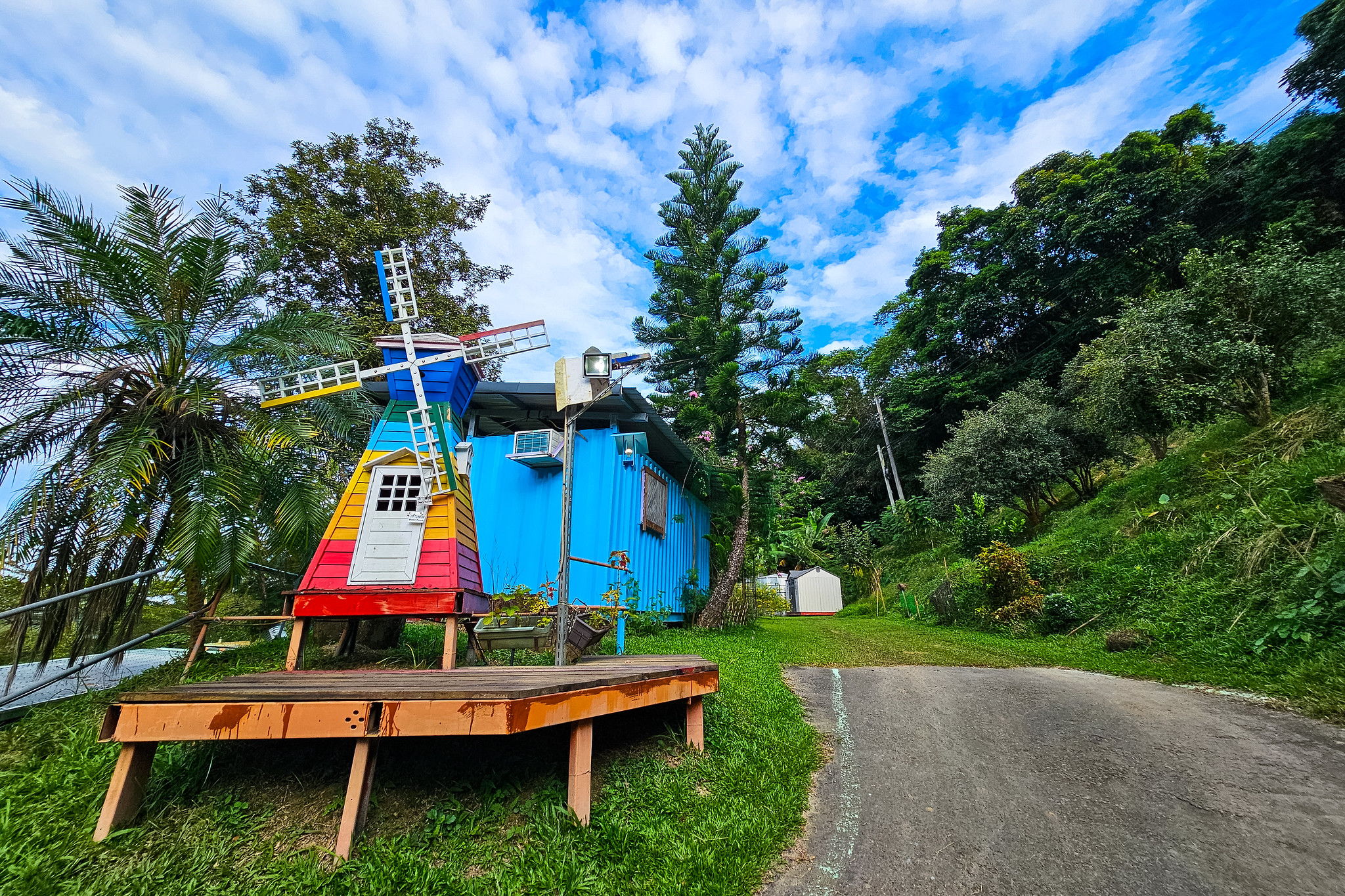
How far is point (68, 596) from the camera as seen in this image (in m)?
3.98

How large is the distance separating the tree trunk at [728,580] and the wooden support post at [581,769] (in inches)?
356

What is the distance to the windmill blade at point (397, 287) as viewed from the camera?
21.2 ft

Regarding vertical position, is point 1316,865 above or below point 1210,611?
below

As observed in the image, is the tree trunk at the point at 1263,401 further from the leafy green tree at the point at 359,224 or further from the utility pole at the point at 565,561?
the leafy green tree at the point at 359,224

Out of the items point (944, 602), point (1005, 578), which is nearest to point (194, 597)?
point (1005, 578)

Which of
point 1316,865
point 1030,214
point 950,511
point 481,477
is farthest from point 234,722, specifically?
point 1030,214

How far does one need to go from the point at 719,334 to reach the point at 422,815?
33.4 ft

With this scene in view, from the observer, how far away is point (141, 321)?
5121 mm

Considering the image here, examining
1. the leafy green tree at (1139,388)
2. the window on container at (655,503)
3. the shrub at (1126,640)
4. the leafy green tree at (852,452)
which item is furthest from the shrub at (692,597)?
the leafy green tree at (852,452)

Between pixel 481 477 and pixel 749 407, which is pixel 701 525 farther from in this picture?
pixel 481 477

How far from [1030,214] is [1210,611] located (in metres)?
21.9

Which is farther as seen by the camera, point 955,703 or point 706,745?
point 955,703

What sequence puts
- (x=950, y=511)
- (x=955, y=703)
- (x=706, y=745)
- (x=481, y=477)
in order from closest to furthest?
(x=706, y=745), (x=955, y=703), (x=481, y=477), (x=950, y=511)

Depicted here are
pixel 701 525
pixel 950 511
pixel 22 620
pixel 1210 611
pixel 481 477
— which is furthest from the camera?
pixel 950 511
